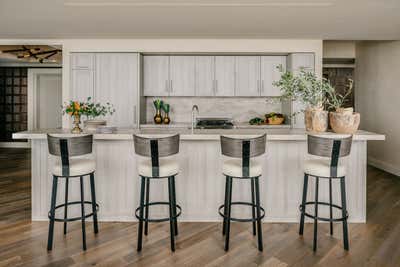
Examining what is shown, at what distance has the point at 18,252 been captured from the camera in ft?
8.80

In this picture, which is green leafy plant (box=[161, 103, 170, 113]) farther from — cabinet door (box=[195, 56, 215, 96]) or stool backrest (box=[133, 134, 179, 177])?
stool backrest (box=[133, 134, 179, 177])

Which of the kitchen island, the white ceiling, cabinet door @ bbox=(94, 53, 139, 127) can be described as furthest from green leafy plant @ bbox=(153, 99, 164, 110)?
the kitchen island

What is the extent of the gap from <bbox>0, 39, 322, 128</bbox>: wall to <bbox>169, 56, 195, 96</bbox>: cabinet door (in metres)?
0.27

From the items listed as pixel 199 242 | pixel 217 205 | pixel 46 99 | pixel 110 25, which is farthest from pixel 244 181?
pixel 46 99

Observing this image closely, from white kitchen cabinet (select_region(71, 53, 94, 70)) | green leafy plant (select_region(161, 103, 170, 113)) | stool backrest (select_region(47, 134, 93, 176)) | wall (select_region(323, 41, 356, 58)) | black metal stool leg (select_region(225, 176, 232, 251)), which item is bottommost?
black metal stool leg (select_region(225, 176, 232, 251))

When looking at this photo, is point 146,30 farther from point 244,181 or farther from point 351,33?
point 351,33

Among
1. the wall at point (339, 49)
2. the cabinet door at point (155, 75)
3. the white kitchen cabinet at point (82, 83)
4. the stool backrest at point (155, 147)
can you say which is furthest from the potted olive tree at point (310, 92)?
the wall at point (339, 49)

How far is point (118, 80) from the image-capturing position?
5500 mm

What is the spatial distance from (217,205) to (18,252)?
1.99 meters

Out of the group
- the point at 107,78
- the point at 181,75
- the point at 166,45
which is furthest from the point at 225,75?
the point at 107,78

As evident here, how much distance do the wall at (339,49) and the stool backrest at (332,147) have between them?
16.5 feet

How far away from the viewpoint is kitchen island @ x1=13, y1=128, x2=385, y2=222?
11.0ft

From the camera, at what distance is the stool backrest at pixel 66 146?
2668 mm

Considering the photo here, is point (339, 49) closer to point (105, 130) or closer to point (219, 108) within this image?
point (219, 108)
